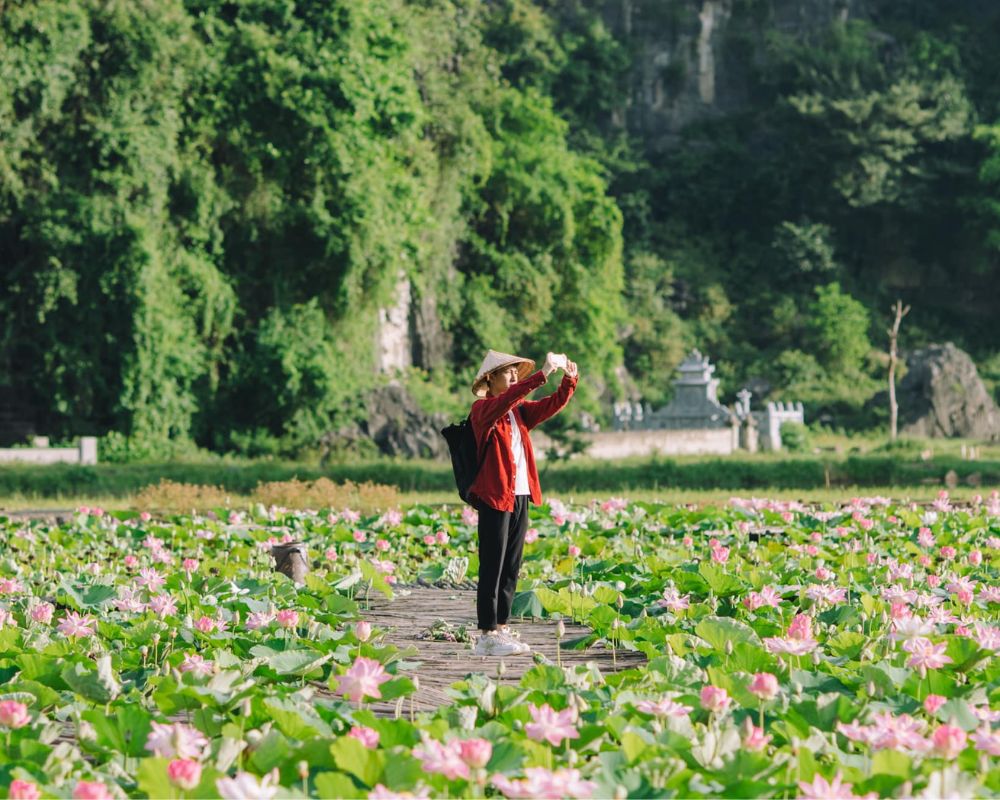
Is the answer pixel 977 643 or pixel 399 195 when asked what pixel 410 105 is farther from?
pixel 977 643

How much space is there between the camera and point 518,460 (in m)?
6.43

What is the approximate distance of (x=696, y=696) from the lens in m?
4.29

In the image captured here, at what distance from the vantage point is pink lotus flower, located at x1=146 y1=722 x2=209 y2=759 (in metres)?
3.52

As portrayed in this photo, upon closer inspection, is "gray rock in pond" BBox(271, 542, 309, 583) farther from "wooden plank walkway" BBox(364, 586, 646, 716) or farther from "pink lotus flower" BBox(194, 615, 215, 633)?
"pink lotus flower" BBox(194, 615, 215, 633)

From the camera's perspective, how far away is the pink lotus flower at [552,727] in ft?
12.1

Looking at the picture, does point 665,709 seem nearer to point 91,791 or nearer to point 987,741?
point 987,741

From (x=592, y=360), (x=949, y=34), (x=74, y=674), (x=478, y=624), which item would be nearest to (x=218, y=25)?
(x=592, y=360)

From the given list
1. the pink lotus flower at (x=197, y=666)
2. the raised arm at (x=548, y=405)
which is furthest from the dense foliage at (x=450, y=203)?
the pink lotus flower at (x=197, y=666)

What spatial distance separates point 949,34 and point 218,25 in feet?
113

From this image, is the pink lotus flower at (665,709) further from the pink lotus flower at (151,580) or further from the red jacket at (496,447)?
the pink lotus flower at (151,580)

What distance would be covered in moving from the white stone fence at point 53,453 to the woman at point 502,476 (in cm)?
1493

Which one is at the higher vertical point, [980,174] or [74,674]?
[980,174]

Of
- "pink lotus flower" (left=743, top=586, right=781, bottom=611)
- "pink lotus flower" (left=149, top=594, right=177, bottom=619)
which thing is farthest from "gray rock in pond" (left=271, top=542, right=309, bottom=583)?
"pink lotus flower" (left=743, top=586, right=781, bottom=611)

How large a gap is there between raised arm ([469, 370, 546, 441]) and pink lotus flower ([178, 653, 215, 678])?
173cm
